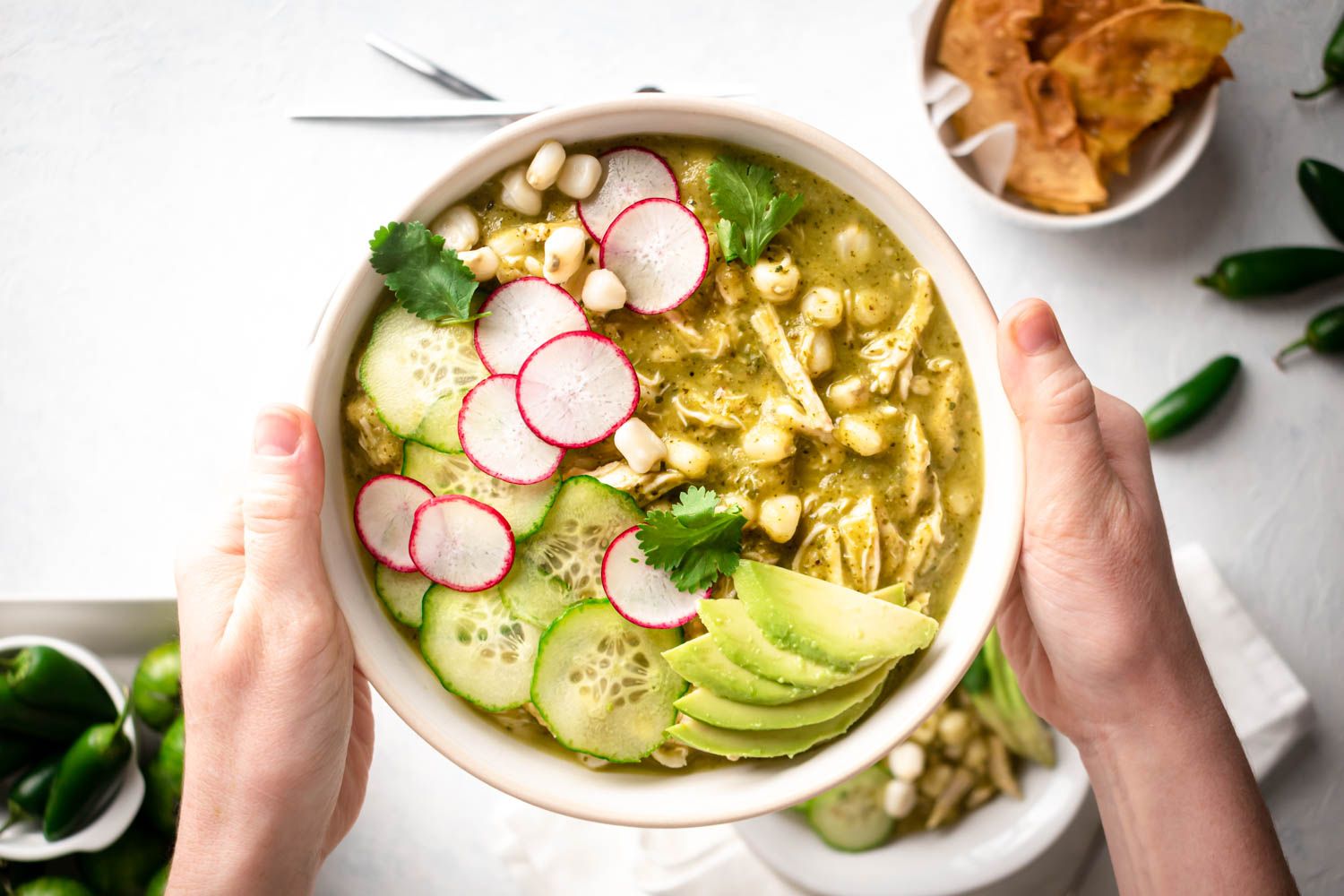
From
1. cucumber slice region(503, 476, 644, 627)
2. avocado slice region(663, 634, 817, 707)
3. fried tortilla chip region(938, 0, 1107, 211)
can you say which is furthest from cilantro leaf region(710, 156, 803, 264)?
fried tortilla chip region(938, 0, 1107, 211)

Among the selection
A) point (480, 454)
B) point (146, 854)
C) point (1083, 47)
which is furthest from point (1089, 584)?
point (146, 854)

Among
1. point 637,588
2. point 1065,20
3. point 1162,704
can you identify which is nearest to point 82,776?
point 637,588

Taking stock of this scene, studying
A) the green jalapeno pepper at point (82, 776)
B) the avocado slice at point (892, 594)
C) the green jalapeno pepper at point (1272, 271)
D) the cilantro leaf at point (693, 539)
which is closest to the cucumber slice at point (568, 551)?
the cilantro leaf at point (693, 539)

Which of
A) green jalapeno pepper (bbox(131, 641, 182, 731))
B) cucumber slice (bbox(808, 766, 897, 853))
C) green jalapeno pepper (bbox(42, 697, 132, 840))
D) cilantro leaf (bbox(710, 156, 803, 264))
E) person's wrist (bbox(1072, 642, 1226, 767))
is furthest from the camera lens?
cucumber slice (bbox(808, 766, 897, 853))

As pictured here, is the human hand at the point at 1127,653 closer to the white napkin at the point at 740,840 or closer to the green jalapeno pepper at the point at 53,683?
the white napkin at the point at 740,840

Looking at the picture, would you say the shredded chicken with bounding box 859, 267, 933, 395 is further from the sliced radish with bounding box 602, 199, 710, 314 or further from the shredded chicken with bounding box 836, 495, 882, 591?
the sliced radish with bounding box 602, 199, 710, 314

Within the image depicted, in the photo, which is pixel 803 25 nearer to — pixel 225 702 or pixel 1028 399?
pixel 1028 399
